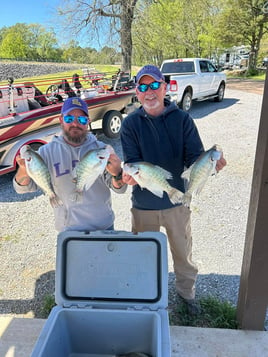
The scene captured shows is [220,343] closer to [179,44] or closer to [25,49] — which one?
[179,44]

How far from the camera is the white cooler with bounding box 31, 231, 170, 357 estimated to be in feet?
5.73

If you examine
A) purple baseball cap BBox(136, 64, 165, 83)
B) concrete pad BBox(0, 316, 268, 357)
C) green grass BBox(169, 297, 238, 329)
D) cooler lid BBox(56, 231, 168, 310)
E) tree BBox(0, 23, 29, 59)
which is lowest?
green grass BBox(169, 297, 238, 329)

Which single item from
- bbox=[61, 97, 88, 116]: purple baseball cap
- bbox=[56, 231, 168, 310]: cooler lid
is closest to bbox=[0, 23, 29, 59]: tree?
bbox=[61, 97, 88, 116]: purple baseball cap

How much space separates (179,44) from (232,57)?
33768 mm

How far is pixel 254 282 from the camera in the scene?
2.22 metres

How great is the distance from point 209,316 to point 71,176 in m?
1.79

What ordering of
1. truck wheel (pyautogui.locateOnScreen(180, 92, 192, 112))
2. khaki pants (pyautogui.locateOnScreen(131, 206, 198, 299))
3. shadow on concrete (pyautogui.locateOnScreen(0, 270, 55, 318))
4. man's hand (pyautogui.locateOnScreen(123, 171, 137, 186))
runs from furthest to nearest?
truck wheel (pyautogui.locateOnScreen(180, 92, 192, 112)) < shadow on concrete (pyautogui.locateOnScreen(0, 270, 55, 318)) < khaki pants (pyautogui.locateOnScreen(131, 206, 198, 299)) < man's hand (pyautogui.locateOnScreen(123, 171, 137, 186))

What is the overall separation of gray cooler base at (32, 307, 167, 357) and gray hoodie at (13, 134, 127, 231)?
0.68m

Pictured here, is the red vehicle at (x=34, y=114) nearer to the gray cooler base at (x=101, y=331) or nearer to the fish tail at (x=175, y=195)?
the gray cooler base at (x=101, y=331)

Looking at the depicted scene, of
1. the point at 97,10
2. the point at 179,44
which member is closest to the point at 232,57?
the point at 179,44

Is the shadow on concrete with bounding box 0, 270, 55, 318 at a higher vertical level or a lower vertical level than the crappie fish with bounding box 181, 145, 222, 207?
lower

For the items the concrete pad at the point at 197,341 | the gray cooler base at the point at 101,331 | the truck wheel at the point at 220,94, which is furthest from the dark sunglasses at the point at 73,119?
the truck wheel at the point at 220,94

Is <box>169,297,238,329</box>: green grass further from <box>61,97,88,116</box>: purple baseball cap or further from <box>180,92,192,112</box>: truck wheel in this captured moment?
<box>180,92,192,112</box>: truck wheel

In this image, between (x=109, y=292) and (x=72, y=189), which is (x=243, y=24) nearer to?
(x=72, y=189)
